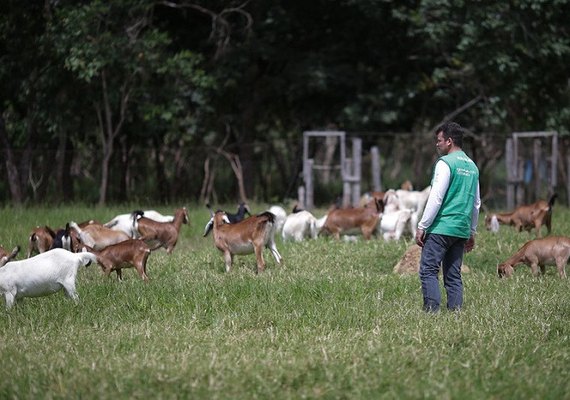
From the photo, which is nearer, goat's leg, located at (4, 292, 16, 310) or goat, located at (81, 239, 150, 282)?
goat's leg, located at (4, 292, 16, 310)

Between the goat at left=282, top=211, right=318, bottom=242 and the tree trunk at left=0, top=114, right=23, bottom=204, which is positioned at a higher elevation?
the tree trunk at left=0, top=114, right=23, bottom=204

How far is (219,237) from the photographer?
1263cm

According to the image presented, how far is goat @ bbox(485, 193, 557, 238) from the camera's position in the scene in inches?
639

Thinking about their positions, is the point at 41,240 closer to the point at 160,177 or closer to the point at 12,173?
the point at 12,173

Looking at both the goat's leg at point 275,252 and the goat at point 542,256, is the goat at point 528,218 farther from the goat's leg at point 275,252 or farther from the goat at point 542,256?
the goat's leg at point 275,252

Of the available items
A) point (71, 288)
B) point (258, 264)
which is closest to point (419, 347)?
point (71, 288)

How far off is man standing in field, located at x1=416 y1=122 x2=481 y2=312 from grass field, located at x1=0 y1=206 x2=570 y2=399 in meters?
0.43

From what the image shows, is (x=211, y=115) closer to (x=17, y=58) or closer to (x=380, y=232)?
(x=17, y=58)

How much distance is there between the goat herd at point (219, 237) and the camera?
975 centimetres

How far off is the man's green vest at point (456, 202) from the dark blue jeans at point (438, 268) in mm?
87

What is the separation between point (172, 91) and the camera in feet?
77.5

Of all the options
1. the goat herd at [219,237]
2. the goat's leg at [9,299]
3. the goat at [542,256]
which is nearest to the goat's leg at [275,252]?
the goat herd at [219,237]

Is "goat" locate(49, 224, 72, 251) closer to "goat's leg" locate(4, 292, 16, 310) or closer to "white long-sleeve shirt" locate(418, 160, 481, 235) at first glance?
"goat's leg" locate(4, 292, 16, 310)

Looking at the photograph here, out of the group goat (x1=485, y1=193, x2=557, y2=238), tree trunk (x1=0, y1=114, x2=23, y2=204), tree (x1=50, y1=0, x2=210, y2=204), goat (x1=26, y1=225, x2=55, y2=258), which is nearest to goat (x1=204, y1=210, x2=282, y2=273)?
goat (x1=26, y1=225, x2=55, y2=258)
